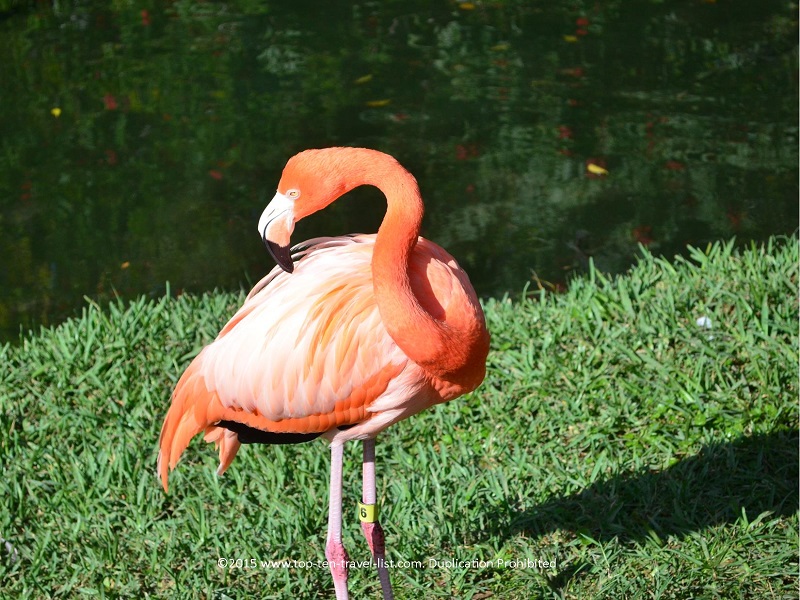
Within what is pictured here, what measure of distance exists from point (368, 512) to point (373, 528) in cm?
6

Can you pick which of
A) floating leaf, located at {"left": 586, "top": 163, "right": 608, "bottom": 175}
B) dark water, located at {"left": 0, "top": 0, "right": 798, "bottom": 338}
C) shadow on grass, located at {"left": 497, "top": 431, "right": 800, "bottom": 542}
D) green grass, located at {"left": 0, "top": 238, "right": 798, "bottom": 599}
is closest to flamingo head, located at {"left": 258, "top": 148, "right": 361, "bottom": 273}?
green grass, located at {"left": 0, "top": 238, "right": 798, "bottom": 599}

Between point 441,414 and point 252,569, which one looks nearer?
point 252,569

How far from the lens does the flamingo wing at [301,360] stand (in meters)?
2.75

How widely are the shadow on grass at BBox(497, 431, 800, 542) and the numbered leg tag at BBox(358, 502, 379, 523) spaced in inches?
23.2

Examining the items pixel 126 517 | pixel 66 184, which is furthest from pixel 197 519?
pixel 66 184

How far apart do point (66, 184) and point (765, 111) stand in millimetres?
4712

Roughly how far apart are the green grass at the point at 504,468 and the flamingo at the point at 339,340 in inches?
19.2

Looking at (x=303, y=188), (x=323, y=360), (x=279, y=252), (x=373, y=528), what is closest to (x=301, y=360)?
(x=323, y=360)

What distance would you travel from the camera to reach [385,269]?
101 inches

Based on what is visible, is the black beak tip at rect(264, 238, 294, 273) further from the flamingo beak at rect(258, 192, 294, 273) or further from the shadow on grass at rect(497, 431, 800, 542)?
the shadow on grass at rect(497, 431, 800, 542)

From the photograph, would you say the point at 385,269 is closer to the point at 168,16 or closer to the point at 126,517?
the point at 126,517

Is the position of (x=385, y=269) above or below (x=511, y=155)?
above

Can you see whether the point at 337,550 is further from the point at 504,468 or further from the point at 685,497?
the point at 685,497

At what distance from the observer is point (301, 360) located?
9.16 ft
